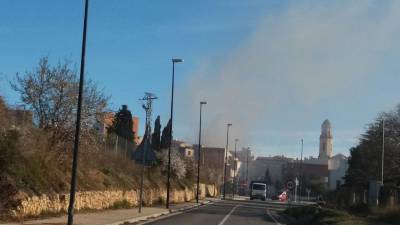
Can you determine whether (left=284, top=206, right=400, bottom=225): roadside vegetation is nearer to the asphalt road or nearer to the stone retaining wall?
the asphalt road

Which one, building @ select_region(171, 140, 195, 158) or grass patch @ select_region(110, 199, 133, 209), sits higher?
building @ select_region(171, 140, 195, 158)

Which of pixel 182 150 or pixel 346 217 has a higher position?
pixel 182 150

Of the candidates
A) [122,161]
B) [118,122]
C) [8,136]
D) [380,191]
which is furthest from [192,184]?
[8,136]

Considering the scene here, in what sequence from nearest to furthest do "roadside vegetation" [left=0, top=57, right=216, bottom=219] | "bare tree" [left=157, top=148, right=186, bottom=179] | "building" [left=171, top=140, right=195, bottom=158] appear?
"roadside vegetation" [left=0, top=57, right=216, bottom=219] < "bare tree" [left=157, top=148, right=186, bottom=179] < "building" [left=171, top=140, right=195, bottom=158]

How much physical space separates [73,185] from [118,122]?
54.8 m

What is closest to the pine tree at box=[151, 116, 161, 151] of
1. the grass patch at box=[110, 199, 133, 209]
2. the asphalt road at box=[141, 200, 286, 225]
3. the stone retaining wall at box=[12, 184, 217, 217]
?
the stone retaining wall at box=[12, 184, 217, 217]

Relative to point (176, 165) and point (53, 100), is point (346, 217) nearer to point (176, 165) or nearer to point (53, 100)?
point (53, 100)

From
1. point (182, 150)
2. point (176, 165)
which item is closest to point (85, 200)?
point (176, 165)

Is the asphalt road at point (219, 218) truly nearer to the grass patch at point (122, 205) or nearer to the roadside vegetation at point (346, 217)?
the roadside vegetation at point (346, 217)

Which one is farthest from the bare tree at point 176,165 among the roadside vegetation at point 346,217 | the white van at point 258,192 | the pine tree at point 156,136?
the white van at point 258,192

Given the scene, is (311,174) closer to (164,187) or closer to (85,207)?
(164,187)

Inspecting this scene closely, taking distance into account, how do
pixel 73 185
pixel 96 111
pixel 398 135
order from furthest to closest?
pixel 398 135 → pixel 96 111 → pixel 73 185

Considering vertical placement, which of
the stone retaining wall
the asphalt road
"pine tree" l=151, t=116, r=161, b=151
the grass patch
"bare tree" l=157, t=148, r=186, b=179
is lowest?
the asphalt road

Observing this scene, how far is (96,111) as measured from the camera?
35.0m
